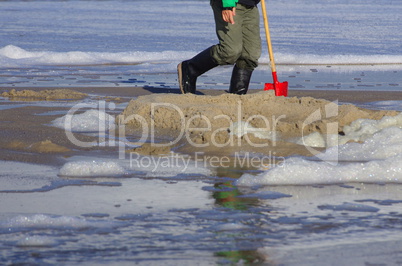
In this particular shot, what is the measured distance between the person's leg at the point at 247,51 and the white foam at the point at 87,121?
1348 millimetres

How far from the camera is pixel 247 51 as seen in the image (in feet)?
22.4

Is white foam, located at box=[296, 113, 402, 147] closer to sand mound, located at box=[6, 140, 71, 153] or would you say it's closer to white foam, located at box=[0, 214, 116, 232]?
sand mound, located at box=[6, 140, 71, 153]

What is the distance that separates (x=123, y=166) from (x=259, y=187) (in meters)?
0.99

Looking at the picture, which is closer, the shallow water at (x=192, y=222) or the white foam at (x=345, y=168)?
the shallow water at (x=192, y=222)

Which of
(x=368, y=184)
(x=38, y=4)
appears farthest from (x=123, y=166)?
(x=38, y=4)

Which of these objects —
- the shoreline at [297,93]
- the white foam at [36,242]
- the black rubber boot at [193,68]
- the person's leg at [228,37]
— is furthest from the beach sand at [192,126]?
the white foam at [36,242]

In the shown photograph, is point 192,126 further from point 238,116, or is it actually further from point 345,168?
point 345,168

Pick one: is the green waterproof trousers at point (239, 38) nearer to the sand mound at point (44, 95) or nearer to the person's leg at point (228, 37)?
the person's leg at point (228, 37)

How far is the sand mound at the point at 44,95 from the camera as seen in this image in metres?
7.56

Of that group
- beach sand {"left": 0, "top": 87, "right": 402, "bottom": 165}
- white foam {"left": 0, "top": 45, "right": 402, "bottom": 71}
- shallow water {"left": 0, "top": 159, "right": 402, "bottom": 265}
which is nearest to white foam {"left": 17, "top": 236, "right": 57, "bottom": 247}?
shallow water {"left": 0, "top": 159, "right": 402, "bottom": 265}

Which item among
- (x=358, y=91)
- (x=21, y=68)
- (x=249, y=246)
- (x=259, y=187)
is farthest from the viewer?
(x=21, y=68)

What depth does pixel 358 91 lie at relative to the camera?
8336mm

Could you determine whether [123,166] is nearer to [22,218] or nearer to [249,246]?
[22,218]

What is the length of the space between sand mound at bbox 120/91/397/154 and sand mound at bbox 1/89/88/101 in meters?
1.51
